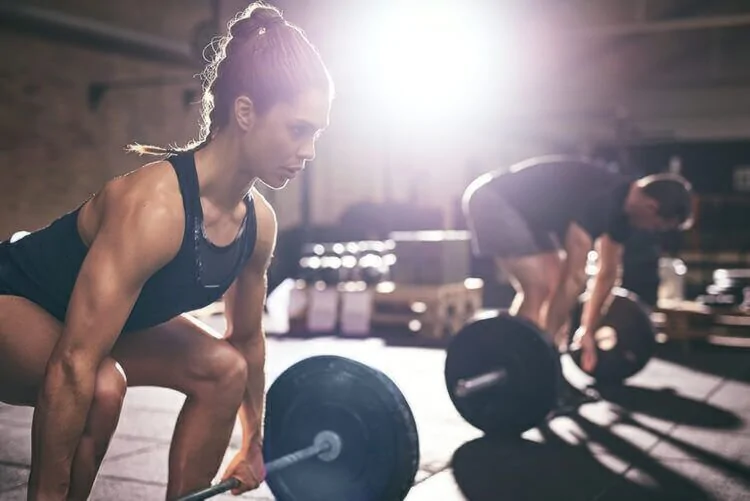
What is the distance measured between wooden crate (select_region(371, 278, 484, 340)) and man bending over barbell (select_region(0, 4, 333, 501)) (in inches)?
143

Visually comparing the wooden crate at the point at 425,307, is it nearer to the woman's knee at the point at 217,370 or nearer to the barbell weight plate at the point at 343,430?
the barbell weight plate at the point at 343,430

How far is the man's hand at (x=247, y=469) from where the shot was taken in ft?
5.21

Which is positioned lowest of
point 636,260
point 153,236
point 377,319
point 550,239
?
point 377,319

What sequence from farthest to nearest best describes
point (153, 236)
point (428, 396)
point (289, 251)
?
point (289, 251) → point (428, 396) → point (153, 236)

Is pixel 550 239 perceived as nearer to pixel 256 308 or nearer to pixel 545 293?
pixel 545 293

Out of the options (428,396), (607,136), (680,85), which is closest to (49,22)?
(428,396)

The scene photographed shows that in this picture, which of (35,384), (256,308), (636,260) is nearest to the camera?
(35,384)

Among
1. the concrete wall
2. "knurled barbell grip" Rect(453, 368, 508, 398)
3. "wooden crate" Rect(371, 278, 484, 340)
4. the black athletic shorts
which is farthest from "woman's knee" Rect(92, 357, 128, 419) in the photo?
the concrete wall

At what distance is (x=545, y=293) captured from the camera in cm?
317

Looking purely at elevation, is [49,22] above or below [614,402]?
above

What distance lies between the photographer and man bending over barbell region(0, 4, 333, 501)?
1.27m

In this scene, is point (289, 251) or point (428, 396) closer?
point (428, 396)

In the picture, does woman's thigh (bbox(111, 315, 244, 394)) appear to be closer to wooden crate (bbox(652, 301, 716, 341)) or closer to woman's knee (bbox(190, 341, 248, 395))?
woman's knee (bbox(190, 341, 248, 395))

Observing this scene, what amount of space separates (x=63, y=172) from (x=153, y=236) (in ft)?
17.3
